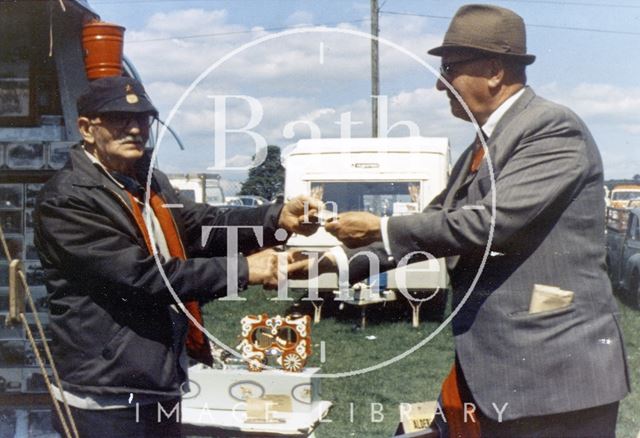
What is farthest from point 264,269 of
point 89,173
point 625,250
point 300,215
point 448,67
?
point 625,250

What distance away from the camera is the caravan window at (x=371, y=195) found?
8758mm

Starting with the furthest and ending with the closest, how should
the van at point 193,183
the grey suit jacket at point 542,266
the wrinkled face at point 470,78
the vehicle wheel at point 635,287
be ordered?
the van at point 193,183 → the vehicle wheel at point 635,287 → the wrinkled face at point 470,78 → the grey suit jacket at point 542,266

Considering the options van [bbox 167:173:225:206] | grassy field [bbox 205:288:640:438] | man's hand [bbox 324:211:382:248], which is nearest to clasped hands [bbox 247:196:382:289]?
man's hand [bbox 324:211:382:248]

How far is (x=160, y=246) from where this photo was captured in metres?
2.52

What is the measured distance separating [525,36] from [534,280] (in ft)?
2.41

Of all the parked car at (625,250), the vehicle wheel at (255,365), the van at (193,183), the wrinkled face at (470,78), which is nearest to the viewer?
the wrinkled face at (470,78)

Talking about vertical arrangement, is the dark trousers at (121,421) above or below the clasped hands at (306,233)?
below

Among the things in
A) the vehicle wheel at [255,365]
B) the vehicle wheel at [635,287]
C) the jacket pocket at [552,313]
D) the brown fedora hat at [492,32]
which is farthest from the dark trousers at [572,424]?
the vehicle wheel at [635,287]

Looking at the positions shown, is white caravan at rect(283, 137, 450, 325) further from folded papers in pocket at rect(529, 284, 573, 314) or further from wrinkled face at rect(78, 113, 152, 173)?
folded papers in pocket at rect(529, 284, 573, 314)

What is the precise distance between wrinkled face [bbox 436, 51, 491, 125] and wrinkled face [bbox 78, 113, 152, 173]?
0.95 metres

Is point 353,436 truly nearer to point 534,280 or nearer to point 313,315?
point 534,280

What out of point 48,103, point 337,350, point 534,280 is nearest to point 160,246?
point 534,280

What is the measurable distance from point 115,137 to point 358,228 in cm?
81

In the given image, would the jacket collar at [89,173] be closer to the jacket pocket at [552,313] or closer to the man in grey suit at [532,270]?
the man in grey suit at [532,270]
